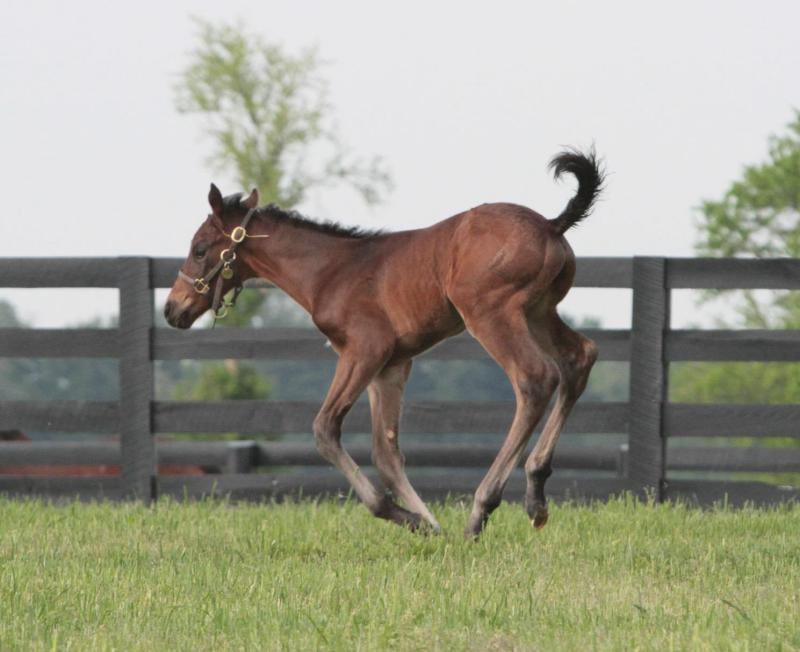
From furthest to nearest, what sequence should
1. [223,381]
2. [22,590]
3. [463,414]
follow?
1. [223,381]
2. [463,414]
3. [22,590]

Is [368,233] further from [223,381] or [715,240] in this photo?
[715,240]

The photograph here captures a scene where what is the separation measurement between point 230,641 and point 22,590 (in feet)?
4.45

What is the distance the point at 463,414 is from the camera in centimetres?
934

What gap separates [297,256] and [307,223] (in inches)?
9.5

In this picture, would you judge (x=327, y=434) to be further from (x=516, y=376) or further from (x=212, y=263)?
(x=212, y=263)

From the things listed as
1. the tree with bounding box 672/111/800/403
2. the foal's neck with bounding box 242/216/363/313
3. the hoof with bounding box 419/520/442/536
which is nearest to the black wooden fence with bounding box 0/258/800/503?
the foal's neck with bounding box 242/216/363/313

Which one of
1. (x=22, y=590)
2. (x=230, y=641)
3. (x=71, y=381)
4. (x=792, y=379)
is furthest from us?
(x=71, y=381)

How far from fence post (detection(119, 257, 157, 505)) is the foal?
2039 mm

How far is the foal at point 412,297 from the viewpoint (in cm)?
654

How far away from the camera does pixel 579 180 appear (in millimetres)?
6848

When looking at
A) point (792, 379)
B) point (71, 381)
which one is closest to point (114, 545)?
point (792, 379)

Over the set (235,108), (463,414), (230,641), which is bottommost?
(230,641)

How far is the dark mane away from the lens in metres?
7.45

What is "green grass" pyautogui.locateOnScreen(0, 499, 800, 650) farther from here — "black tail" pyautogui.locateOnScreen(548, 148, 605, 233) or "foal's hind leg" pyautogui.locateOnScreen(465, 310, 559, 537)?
"black tail" pyautogui.locateOnScreen(548, 148, 605, 233)
